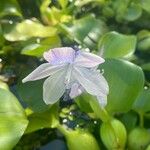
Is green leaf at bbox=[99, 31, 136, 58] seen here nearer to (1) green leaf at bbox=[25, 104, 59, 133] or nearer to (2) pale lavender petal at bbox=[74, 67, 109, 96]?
(1) green leaf at bbox=[25, 104, 59, 133]

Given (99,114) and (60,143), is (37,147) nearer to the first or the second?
(60,143)

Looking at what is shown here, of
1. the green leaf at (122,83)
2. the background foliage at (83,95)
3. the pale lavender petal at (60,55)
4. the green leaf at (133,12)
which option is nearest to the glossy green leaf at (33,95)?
the background foliage at (83,95)

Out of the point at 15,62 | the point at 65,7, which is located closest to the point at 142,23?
the point at 65,7

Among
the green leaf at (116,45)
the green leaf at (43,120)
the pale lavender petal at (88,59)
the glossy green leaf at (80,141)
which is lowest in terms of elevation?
the green leaf at (43,120)

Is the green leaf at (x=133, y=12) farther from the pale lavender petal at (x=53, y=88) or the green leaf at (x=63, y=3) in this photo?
the pale lavender petal at (x=53, y=88)

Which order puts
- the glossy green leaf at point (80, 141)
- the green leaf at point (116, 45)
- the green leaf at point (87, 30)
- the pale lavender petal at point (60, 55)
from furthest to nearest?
the green leaf at point (87, 30)
the green leaf at point (116, 45)
the glossy green leaf at point (80, 141)
the pale lavender petal at point (60, 55)

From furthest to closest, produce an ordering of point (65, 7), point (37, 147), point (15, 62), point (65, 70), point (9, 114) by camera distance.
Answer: point (65, 7) < point (15, 62) < point (37, 147) < point (9, 114) < point (65, 70)
